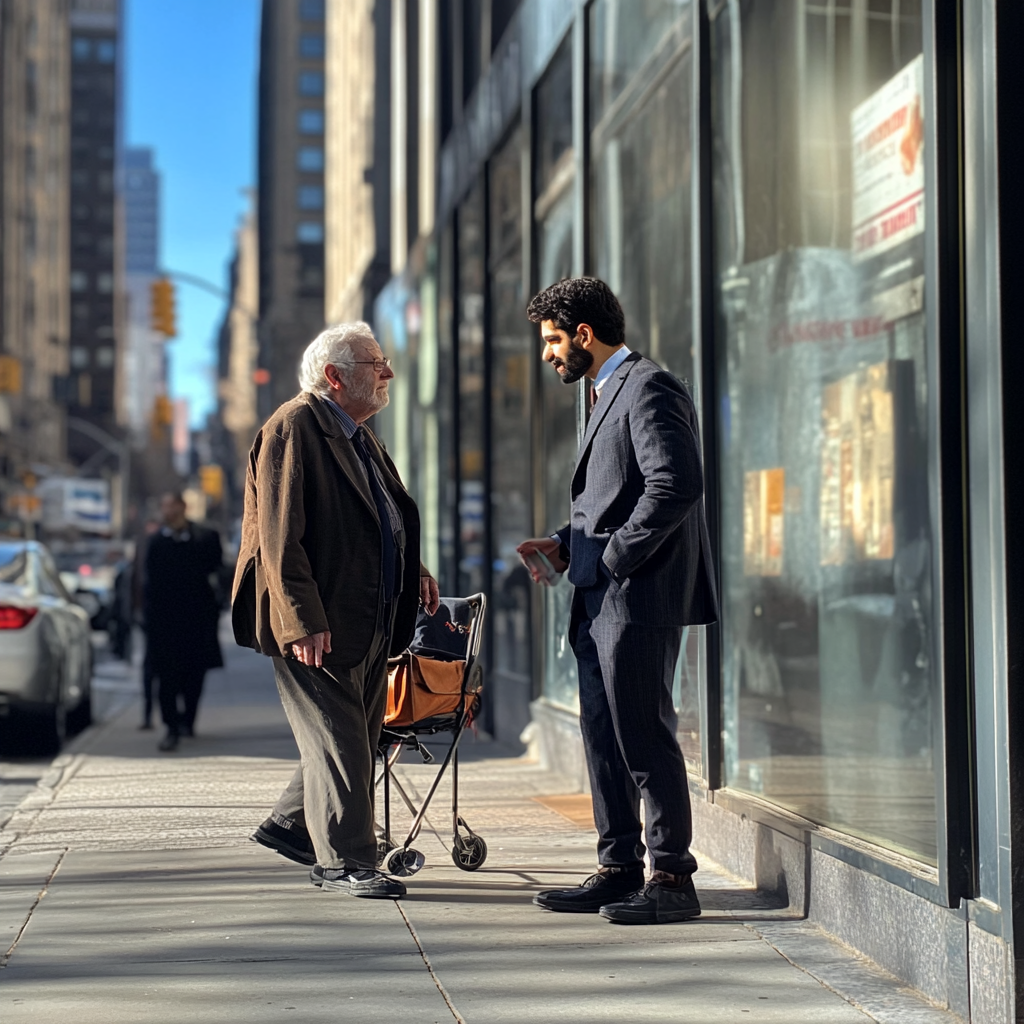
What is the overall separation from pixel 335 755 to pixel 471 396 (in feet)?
27.1

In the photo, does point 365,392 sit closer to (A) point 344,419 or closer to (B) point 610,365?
(A) point 344,419

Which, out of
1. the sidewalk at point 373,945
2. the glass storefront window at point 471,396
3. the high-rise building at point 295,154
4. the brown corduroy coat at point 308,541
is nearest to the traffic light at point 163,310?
the glass storefront window at point 471,396

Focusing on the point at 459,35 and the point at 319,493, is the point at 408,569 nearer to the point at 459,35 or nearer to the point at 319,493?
the point at 319,493

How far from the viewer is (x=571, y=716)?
31.2 ft

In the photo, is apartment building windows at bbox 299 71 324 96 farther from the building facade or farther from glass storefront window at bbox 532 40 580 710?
glass storefront window at bbox 532 40 580 710

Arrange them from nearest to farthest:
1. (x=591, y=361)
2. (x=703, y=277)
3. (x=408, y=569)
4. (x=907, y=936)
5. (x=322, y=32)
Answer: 1. (x=907, y=936)
2. (x=591, y=361)
3. (x=408, y=569)
4. (x=703, y=277)
5. (x=322, y=32)

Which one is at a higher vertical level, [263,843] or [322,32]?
[322,32]

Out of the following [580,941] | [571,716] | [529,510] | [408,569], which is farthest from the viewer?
[529,510]

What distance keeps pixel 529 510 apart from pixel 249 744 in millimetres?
2589

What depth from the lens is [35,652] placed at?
1123cm

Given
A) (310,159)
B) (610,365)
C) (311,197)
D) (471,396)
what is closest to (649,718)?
(610,365)

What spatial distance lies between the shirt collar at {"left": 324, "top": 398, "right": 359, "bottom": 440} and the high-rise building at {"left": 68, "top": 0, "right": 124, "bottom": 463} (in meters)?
158

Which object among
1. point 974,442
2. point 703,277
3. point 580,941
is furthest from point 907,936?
point 703,277

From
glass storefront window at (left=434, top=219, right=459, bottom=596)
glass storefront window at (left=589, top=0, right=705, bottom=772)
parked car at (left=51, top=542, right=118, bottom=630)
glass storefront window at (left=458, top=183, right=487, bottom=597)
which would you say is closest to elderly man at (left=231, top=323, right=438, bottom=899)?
glass storefront window at (left=589, top=0, right=705, bottom=772)
